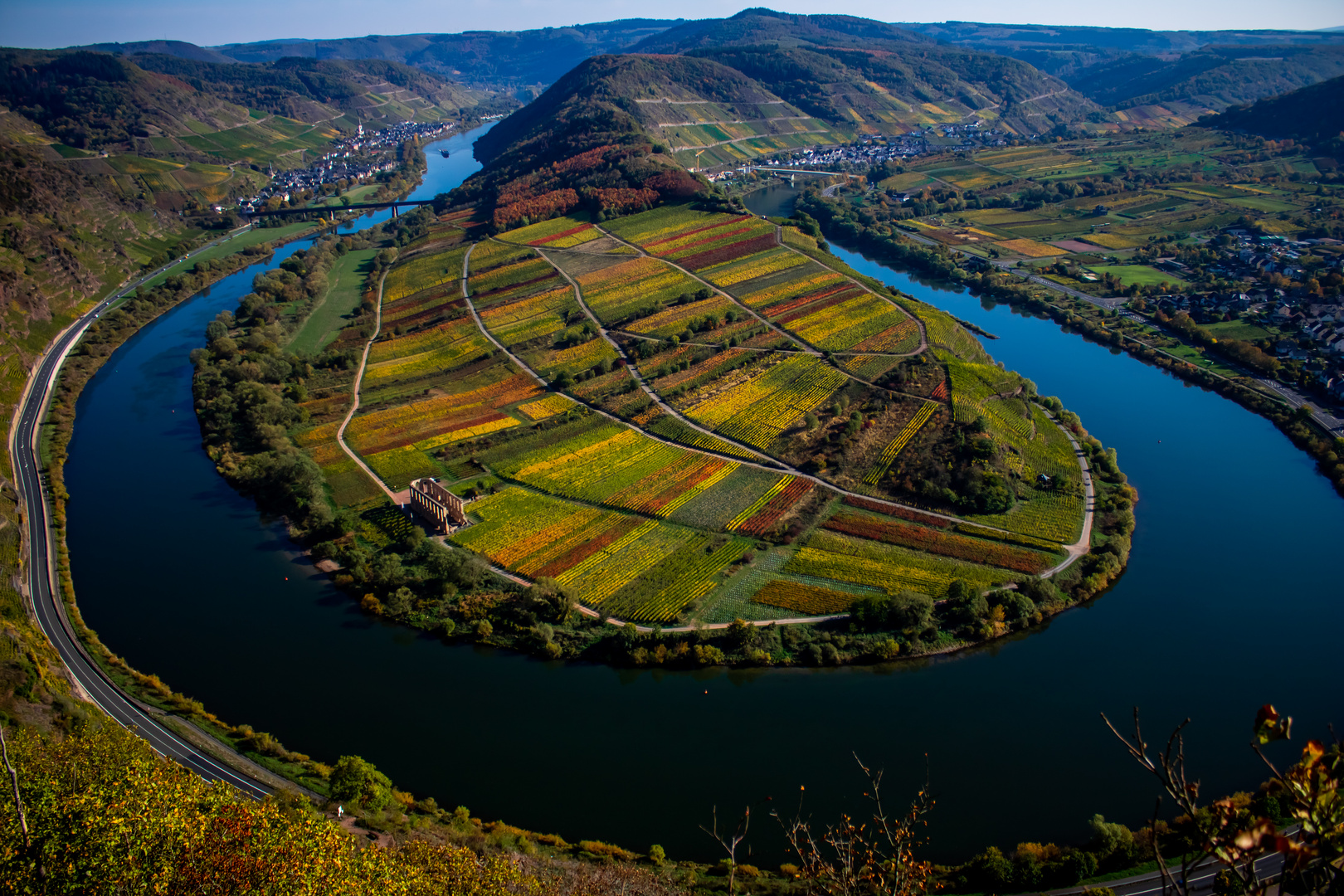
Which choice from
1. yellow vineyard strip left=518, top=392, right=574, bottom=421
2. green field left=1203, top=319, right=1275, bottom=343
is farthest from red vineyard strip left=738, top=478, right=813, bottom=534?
green field left=1203, top=319, right=1275, bottom=343

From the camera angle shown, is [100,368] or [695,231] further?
[695,231]

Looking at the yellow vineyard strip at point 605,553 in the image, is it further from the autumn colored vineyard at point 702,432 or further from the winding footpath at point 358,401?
the winding footpath at point 358,401

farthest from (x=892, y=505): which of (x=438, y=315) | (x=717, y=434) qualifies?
(x=438, y=315)

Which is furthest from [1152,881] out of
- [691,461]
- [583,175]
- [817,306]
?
[583,175]

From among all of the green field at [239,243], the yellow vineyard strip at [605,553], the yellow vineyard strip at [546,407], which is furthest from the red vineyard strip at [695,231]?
the green field at [239,243]

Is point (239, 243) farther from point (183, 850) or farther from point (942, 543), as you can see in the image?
point (183, 850)

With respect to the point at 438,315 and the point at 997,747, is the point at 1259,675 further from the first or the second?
the point at 438,315

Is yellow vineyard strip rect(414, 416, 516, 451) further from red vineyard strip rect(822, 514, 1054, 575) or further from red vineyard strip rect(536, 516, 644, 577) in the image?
red vineyard strip rect(822, 514, 1054, 575)
